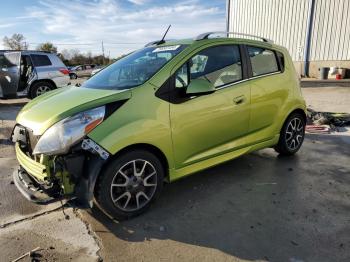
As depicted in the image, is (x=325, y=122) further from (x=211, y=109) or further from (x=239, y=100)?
(x=211, y=109)

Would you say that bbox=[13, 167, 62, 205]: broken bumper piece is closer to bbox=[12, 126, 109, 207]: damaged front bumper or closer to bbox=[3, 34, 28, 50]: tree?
bbox=[12, 126, 109, 207]: damaged front bumper

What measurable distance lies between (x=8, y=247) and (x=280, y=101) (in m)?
3.75

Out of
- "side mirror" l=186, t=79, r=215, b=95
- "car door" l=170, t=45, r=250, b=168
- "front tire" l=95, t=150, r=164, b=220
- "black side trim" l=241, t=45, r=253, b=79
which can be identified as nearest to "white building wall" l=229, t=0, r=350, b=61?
"black side trim" l=241, t=45, r=253, b=79

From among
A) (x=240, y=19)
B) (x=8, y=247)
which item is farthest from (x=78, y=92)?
(x=240, y=19)

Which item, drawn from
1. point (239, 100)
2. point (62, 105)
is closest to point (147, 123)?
point (62, 105)

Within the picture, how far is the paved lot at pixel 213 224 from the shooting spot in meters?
2.91

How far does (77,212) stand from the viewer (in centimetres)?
364

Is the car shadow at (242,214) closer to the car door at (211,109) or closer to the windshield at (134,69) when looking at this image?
the car door at (211,109)

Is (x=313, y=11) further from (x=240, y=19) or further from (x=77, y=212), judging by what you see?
(x=77, y=212)

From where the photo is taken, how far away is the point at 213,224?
334 cm

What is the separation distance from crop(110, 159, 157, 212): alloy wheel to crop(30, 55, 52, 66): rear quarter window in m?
9.34

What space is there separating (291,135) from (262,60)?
52.2 inches

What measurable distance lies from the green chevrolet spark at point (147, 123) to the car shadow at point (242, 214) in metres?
0.32

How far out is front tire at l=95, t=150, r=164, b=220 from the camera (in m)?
3.18
